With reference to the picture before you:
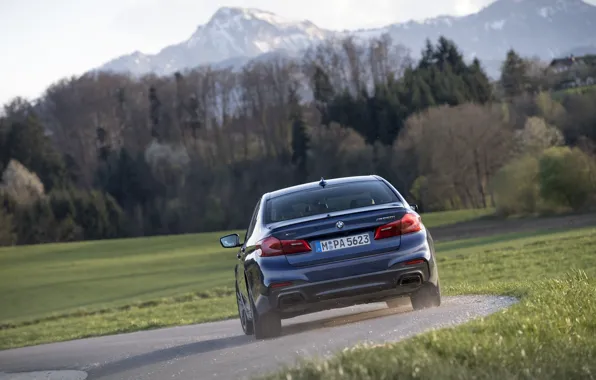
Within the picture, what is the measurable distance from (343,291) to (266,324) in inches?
42.2

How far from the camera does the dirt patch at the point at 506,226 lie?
53062 millimetres

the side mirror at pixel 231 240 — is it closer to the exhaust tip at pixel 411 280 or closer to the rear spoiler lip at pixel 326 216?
the rear spoiler lip at pixel 326 216

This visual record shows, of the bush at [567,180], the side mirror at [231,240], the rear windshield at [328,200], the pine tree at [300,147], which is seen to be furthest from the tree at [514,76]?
the rear windshield at [328,200]

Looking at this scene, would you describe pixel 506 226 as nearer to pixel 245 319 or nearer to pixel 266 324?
pixel 245 319

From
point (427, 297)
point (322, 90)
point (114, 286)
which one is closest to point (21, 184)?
point (322, 90)

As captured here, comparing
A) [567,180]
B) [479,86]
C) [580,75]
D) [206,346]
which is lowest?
[567,180]

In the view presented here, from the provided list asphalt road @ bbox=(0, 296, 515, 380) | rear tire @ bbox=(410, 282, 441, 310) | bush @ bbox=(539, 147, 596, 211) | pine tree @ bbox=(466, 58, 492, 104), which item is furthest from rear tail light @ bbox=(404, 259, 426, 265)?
pine tree @ bbox=(466, 58, 492, 104)

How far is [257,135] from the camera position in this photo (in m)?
112

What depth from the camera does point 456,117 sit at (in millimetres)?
84375

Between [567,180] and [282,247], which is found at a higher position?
[282,247]

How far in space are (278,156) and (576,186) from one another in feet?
150

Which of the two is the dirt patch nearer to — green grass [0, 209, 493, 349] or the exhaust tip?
green grass [0, 209, 493, 349]

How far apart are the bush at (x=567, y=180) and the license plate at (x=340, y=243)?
56867 mm

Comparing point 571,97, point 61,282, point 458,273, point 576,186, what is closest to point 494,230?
point 576,186
